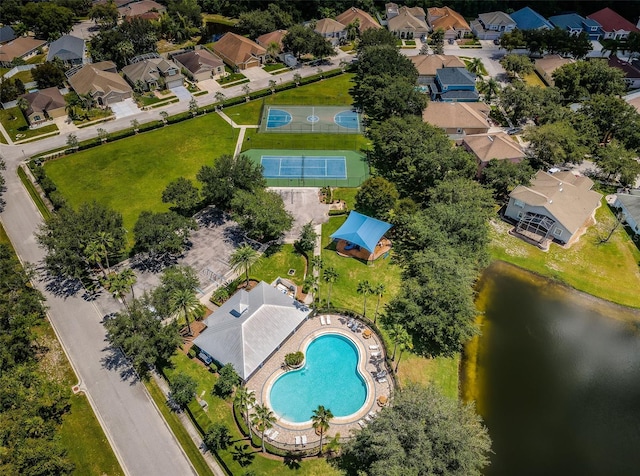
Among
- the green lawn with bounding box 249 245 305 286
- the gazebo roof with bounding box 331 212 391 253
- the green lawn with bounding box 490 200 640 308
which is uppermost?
the gazebo roof with bounding box 331 212 391 253

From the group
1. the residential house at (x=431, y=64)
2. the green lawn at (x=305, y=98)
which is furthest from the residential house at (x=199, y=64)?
the residential house at (x=431, y=64)

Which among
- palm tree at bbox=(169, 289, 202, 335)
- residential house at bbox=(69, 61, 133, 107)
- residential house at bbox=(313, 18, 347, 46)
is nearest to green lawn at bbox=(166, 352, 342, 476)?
palm tree at bbox=(169, 289, 202, 335)

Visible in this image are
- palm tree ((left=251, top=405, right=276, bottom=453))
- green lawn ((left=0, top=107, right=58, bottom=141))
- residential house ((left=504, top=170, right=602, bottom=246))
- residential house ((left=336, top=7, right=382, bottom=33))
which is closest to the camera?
palm tree ((left=251, top=405, right=276, bottom=453))

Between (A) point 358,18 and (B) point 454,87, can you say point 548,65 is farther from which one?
(A) point 358,18

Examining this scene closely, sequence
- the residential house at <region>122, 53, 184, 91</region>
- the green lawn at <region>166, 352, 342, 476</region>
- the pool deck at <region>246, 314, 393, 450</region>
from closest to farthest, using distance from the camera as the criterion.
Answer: the green lawn at <region>166, 352, 342, 476</region> < the pool deck at <region>246, 314, 393, 450</region> < the residential house at <region>122, 53, 184, 91</region>

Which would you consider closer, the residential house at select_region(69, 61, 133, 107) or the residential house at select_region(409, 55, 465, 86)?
the residential house at select_region(69, 61, 133, 107)

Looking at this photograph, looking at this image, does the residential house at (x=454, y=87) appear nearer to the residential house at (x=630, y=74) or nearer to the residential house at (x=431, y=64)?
the residential house at (x=431, y=64)

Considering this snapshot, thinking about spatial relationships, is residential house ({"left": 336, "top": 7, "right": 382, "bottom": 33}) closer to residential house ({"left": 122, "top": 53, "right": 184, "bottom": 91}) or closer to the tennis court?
the tennis court
